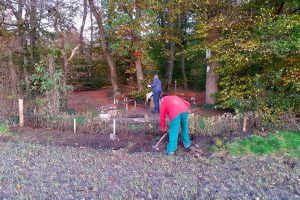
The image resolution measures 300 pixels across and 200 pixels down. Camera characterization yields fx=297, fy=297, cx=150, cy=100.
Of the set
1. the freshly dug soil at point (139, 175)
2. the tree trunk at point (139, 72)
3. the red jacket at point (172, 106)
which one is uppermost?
the tree trunk at point (139, 72)

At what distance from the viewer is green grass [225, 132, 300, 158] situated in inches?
236

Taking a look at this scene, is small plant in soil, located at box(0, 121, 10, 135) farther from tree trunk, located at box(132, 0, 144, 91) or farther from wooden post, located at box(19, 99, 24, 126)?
tree trunk, located at box(132, 0, 144, 91)

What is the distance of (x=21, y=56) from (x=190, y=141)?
854cm

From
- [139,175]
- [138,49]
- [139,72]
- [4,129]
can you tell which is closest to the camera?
[139,175]

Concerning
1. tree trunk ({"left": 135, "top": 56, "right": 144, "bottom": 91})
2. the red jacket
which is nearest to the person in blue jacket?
tree trunk ({"left": 135, "top": 56, "right": 144, "bottom": 91})

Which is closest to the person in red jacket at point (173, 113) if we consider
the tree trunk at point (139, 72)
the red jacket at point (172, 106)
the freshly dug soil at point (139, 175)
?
the red jacket at point (172, 106)

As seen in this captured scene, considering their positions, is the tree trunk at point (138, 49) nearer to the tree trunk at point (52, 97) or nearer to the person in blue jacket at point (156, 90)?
the person in blue jacket at point (156, 90)

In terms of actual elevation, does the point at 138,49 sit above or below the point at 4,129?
above

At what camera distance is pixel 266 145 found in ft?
20.3

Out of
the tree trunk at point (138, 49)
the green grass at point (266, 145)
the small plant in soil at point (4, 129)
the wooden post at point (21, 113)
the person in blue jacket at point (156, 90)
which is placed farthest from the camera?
the tree trunk at point (138, 49)

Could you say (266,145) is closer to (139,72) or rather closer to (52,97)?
(52,97)

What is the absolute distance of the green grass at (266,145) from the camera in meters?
6.00

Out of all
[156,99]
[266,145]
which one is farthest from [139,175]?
[156,99]

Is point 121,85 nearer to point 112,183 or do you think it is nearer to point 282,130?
point 282,130
